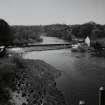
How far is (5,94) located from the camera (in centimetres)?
804

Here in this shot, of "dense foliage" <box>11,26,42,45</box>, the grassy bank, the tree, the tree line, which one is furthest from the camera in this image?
"dense foliage" <box>11,26,42,45</box>

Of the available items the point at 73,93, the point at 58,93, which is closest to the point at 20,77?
the point at 58,93

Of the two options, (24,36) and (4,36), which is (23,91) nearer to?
(4,36)

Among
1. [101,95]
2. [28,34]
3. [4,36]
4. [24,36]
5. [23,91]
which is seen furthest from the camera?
[28,34]

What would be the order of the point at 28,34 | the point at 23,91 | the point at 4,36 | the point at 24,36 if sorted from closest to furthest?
the point at 23,91
the point at 4,36
the point at 24,36
the point at 28,34

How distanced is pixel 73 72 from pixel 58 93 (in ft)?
23.3

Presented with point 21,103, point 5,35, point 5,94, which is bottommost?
point 21,103

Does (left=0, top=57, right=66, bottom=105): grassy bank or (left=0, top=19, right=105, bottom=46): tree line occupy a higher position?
(left=0, top=19, right=105, bottom=46): tree line

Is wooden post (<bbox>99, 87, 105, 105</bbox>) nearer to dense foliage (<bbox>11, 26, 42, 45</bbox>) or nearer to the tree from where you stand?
the tree

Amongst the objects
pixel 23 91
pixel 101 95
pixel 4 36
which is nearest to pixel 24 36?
pixel 4 36

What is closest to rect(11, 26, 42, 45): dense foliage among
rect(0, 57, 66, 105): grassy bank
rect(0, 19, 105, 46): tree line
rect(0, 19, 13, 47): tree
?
rect(0, 19, 105, 46): tree line

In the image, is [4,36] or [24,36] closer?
[4,36]

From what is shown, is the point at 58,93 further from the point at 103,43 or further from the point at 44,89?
the point at 103,43

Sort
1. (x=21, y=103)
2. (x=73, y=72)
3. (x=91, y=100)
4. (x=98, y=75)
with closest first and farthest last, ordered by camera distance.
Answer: (x=21, y=103), (x=91, y=100), (x=98, y=75), (x=73, y=72)
